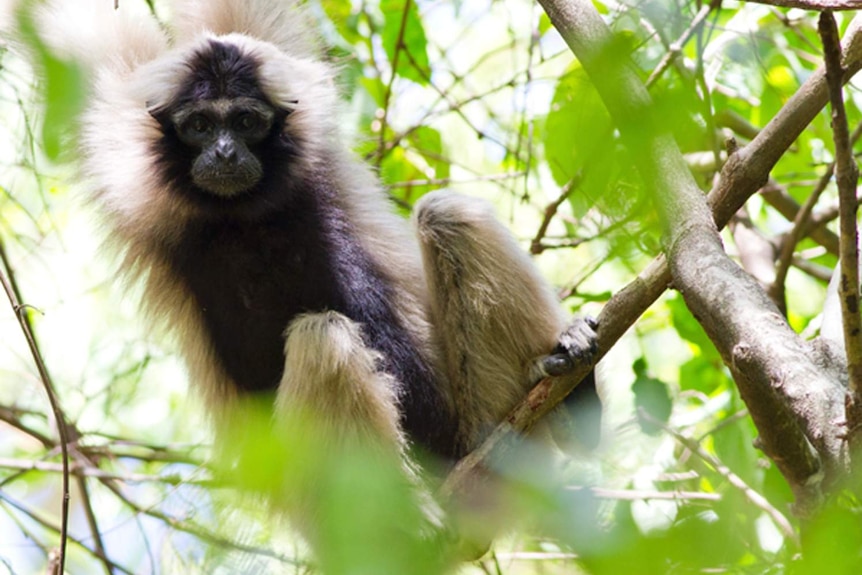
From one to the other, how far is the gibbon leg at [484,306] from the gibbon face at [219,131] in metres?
0.99

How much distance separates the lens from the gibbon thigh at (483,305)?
229 inches

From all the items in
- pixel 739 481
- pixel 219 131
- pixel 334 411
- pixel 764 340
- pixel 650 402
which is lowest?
pixel 739 481

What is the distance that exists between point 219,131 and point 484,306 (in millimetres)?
1816

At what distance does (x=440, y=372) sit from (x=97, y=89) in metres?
2.71

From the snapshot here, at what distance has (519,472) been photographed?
17.1ft

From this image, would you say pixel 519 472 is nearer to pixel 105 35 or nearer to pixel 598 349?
pixel 598 349

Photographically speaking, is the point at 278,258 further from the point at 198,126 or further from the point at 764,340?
the point at 764,340

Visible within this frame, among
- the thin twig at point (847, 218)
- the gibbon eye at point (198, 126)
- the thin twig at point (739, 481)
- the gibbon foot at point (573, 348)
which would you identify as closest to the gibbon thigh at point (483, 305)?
the gibbon foot at point (573, 348)

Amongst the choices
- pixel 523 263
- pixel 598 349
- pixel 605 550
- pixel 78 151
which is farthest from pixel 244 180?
pixel 605 550

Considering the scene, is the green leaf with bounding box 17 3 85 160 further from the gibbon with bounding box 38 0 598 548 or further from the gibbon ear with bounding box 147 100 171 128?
the gibbon ear with bounding box 147 100 171 128

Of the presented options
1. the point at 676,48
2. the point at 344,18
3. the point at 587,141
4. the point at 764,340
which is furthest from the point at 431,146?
the point at 587,141

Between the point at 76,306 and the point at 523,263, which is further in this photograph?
the point at 76,306

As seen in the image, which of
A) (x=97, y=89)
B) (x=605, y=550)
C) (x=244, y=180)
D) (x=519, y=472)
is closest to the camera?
(x=605, y=550)

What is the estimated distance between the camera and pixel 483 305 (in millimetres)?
5840
